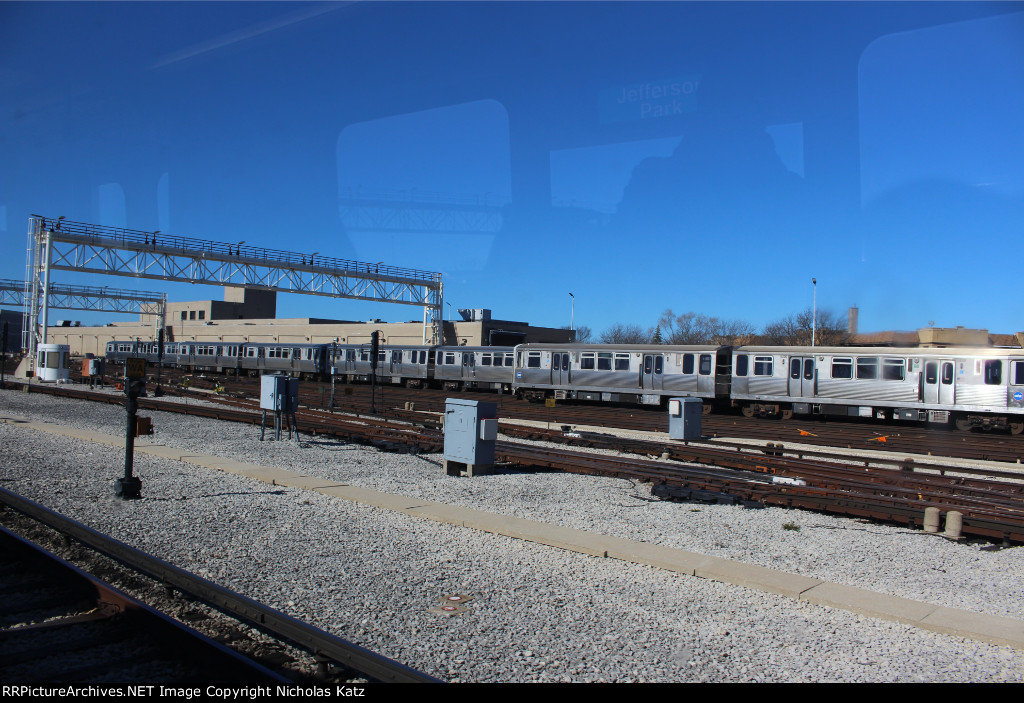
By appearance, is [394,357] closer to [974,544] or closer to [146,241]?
[146,241]

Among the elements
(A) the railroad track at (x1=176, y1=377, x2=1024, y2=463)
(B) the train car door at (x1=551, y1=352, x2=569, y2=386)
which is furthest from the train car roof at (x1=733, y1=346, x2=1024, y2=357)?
(B) the train car door at (x1=551, y1=352, x2=569, y2=386)

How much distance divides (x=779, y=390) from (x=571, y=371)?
9090mm

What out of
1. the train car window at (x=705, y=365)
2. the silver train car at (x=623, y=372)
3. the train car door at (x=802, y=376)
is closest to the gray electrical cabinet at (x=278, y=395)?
the silver train car at (x=623, y=372)

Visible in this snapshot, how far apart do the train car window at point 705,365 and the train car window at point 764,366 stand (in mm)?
1732

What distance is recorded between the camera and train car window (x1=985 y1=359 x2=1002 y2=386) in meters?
22.1

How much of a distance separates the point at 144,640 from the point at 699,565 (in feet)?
17.0

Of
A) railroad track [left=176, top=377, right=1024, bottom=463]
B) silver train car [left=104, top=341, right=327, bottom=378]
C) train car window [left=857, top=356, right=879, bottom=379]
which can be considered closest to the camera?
railroad track [left=176, top=377, right=1024, bottom=463]

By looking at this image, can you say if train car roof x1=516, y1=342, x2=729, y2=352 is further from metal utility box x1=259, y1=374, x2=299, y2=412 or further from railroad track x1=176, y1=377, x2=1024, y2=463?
metal utility box x1=259, y1=374, x2=299, y2=412

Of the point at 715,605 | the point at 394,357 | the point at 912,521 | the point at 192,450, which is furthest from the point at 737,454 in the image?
the point at 394,357

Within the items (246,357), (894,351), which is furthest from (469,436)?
(246,357)

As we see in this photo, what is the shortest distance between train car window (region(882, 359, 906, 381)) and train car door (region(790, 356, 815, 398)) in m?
2.36

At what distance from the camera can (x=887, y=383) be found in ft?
79.8

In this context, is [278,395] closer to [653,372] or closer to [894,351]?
[653,372]

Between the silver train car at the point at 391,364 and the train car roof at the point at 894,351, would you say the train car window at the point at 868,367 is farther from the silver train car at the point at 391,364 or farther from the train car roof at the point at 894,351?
the silver train car at the point at 391,364
